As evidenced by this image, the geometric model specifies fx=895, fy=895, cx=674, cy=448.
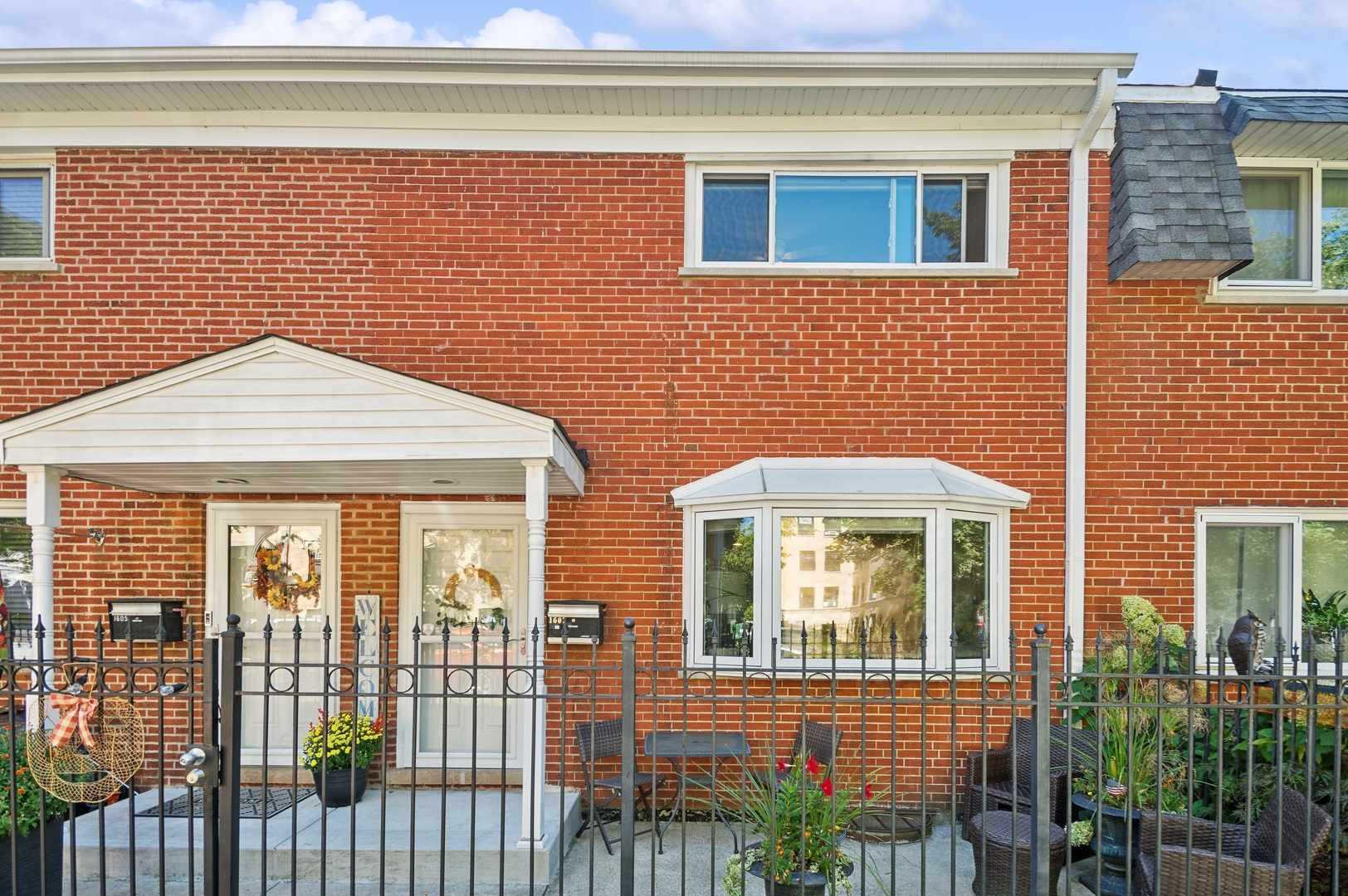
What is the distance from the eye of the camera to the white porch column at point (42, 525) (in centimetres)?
598

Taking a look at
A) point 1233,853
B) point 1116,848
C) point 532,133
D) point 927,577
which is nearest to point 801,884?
point 1116,848

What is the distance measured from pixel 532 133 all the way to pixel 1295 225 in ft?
21.3

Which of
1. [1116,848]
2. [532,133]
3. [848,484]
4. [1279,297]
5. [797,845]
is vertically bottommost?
[1116,848]

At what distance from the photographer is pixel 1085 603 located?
7.27 meters

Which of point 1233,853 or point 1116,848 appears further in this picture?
point 1116,848

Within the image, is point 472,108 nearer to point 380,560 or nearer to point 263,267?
point 263,267

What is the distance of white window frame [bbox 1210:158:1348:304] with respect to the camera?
7.28m

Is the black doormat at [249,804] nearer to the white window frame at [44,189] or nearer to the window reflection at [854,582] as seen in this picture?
the window reflection at [854,582]

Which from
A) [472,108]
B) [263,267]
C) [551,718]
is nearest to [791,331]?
[472,108]

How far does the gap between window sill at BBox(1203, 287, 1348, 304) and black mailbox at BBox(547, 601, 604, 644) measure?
558 cm

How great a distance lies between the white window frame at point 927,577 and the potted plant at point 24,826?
419 centimetres

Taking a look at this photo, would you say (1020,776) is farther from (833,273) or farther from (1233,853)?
(833,273)

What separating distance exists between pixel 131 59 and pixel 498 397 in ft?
12.4

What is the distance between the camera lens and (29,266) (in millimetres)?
7406
